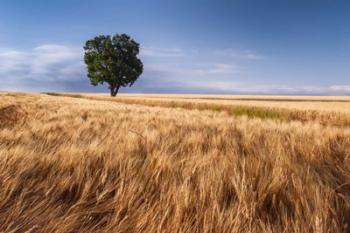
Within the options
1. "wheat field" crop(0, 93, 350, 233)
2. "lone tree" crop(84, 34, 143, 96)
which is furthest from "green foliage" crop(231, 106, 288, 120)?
"lone tree" crop(84, 34, 143, 96)

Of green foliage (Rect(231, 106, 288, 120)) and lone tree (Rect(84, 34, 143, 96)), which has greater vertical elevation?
lone tree (Rect(84, 34, 143, 96))

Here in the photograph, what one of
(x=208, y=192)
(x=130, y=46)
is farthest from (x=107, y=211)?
(x=130, y=46)

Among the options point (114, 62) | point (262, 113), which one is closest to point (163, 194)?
point (262, 113)

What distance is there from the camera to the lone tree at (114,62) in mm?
46375

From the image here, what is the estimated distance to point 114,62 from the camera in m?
46.1

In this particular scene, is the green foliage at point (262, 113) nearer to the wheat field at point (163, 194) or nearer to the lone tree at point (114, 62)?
the wheat field at point (163, 194)

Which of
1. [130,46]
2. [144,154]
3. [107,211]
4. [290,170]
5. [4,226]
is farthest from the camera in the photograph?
[130,46]

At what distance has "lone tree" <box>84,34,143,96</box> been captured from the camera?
46375mm

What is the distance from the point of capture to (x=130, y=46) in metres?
47.9

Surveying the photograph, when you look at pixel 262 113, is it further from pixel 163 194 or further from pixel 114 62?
pixel 114 62

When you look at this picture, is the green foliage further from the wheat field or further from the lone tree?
the lone tree

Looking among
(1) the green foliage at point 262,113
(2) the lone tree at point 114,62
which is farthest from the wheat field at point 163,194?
(2) the lone tree at point 114,62

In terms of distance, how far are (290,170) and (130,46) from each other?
157ft

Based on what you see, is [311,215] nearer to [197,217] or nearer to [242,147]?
[197,217]
